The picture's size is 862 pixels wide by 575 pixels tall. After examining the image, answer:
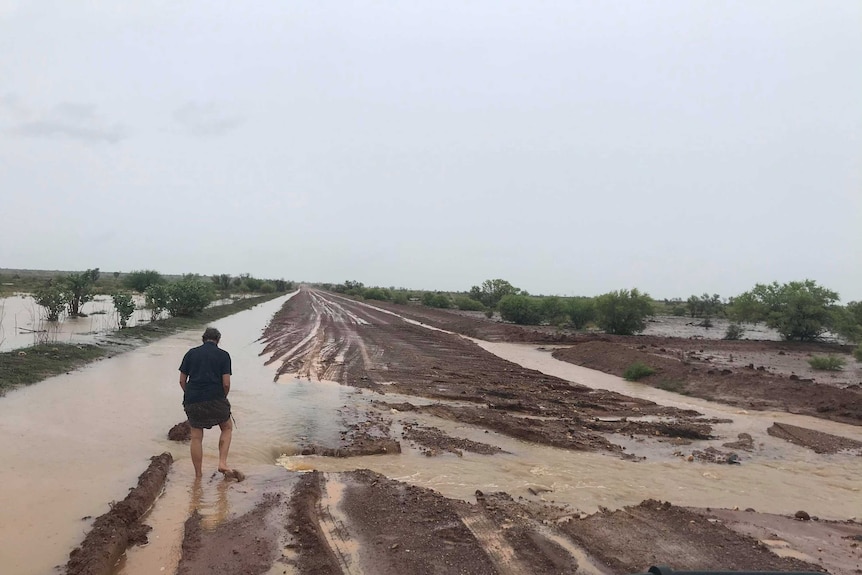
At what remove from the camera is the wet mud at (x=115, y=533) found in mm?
4223

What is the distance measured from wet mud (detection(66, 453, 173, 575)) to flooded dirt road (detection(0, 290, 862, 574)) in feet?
0.43

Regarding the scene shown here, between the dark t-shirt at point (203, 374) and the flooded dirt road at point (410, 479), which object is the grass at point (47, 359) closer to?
the flooded dirt road at point (410, 479)

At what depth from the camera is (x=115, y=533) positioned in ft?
15.5

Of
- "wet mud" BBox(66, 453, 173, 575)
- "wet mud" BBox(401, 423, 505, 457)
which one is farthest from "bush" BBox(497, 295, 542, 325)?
"wet mud" BBox(66, 453, 173, 575)

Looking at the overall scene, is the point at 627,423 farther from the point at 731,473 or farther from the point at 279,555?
the point at 279,555

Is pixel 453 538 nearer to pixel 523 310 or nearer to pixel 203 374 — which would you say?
pixel 203 374

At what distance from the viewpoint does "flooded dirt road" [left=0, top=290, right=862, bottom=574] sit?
15.6 ft

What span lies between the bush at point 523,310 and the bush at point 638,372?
83.7 ft

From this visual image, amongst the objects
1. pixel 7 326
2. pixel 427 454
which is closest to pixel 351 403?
pixel 427 454

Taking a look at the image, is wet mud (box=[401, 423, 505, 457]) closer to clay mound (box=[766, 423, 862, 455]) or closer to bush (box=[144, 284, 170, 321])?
clay mound (box=[766, 423, 862, 455])

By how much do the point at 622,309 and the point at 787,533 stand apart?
100 ft

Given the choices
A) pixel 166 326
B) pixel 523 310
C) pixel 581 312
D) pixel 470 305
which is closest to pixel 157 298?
pixel 166 326

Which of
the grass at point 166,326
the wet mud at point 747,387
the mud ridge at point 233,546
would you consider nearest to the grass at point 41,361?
the grass at point 166,326

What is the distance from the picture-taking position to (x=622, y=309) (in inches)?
1374
